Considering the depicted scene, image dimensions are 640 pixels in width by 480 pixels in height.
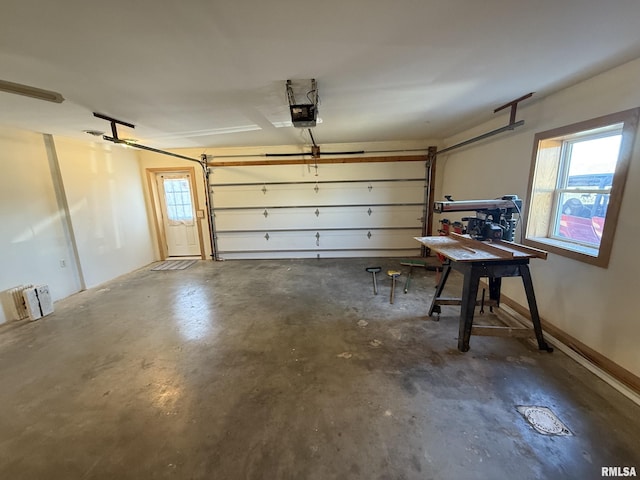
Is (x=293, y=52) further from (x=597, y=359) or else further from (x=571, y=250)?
(x=597, y=359)

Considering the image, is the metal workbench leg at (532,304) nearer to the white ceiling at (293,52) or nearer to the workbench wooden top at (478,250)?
the workbench wooden top at (478,250)

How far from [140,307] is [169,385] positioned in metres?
1.96

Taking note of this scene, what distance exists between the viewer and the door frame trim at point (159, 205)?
18.3ft

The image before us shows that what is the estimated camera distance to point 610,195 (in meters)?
1.99

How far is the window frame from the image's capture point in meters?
1.88

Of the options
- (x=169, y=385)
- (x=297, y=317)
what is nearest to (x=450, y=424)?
(x=297, y=317)

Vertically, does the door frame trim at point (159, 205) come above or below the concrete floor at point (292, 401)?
above

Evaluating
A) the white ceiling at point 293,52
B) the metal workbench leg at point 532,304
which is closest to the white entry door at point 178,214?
the white ceiling at point 293,52

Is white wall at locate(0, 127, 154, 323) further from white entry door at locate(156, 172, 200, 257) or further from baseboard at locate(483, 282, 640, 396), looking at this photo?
baseboard at locate(483, 282, 640, 396)

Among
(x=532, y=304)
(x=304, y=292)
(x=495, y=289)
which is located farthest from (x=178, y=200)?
(x=532, y=304)

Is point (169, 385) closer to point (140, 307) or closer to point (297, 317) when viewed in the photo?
point (297, 317)

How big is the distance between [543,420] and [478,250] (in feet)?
4.45

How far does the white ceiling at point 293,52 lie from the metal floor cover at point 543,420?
2.43m

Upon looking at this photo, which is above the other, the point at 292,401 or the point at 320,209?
the point at 320,209
